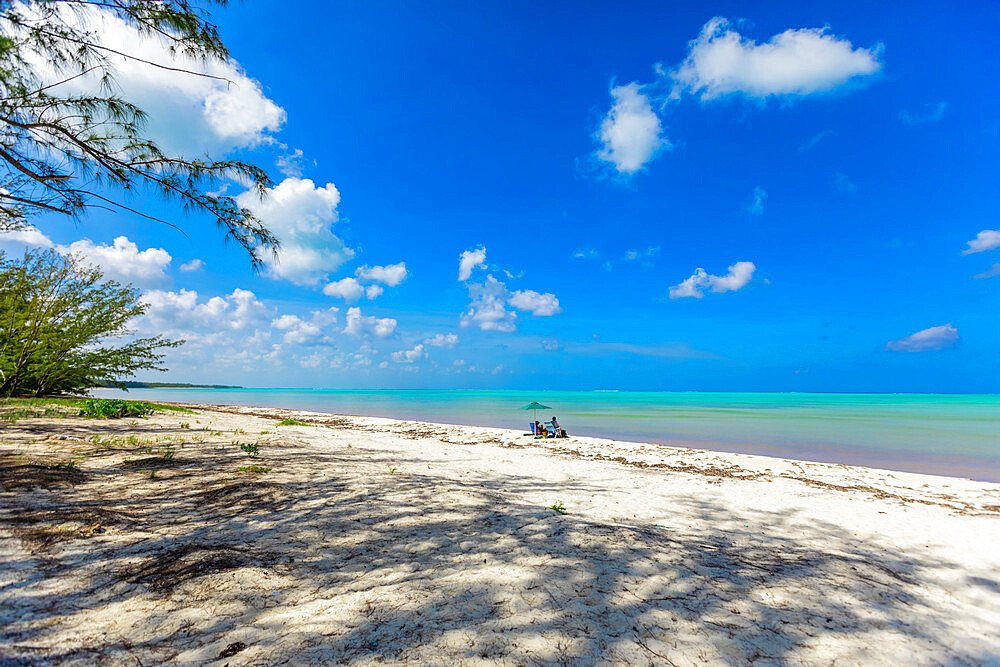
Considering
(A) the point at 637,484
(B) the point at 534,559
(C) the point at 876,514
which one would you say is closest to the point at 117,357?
(B) the point at 534,559

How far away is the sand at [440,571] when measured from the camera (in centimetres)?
266

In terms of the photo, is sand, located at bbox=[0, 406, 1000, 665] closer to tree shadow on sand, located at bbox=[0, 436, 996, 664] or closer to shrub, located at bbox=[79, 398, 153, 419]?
tree shadow on sand, located at bbox=[0, 436, 996, 664]

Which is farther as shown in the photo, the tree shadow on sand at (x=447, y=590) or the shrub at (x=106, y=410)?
the shrub at (x=106, y=410)

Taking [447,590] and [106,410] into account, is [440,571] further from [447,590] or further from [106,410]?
[106,410]

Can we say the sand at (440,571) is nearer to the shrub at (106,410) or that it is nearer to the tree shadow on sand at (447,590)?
the tree shadow on sand at (447,590)

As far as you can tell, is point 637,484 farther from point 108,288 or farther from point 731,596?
point 108,288

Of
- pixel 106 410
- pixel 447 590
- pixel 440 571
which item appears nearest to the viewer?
pixel 447 590

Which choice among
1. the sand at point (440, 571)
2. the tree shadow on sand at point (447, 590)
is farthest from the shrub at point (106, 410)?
the tree shadow on sand at point (447, 590)

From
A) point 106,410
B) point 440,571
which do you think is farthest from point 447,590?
point 106,410

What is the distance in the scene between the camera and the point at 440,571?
3.67m

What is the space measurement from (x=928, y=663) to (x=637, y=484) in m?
6.00

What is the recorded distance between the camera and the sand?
266 centimetres

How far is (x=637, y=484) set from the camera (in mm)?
8820

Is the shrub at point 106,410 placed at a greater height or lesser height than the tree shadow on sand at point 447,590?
greater
